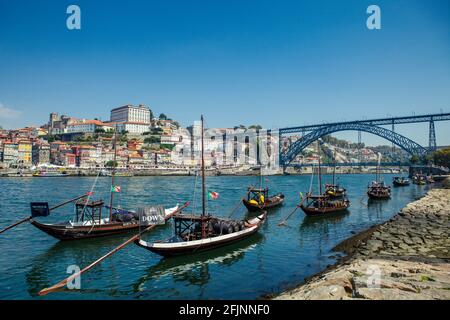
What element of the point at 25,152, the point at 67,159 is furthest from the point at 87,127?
the point at 67,159

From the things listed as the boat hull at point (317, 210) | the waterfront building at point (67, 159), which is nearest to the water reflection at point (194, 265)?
the boat hull at point (317, 210)

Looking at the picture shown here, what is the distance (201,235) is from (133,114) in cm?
18117

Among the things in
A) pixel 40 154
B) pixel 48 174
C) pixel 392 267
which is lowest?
pixel 392 267

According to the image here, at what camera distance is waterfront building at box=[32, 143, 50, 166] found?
124 metres

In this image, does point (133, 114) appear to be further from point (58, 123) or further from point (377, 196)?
point (377, 196)

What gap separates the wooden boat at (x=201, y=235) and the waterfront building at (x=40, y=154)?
121849mm

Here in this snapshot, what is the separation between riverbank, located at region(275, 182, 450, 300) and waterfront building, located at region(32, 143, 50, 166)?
4991 inches

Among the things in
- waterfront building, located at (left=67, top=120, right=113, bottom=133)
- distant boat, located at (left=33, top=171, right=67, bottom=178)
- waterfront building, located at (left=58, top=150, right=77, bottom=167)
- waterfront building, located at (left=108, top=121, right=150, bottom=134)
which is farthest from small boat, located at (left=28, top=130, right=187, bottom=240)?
waterfront building, located at (left=108, top=121, right=150, bottom=134)

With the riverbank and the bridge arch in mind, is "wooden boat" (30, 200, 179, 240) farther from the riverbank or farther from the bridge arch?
the bridge arch

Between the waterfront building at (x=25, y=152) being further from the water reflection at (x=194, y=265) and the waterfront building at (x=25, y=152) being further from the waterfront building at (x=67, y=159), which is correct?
the water reflection at (x=194, y=265)

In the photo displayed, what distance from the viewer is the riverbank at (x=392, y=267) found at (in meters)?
10.6

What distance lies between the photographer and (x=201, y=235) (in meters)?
19.8

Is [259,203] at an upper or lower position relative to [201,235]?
lower

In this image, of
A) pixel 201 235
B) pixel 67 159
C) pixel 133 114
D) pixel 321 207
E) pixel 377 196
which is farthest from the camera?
pixel 133 114
